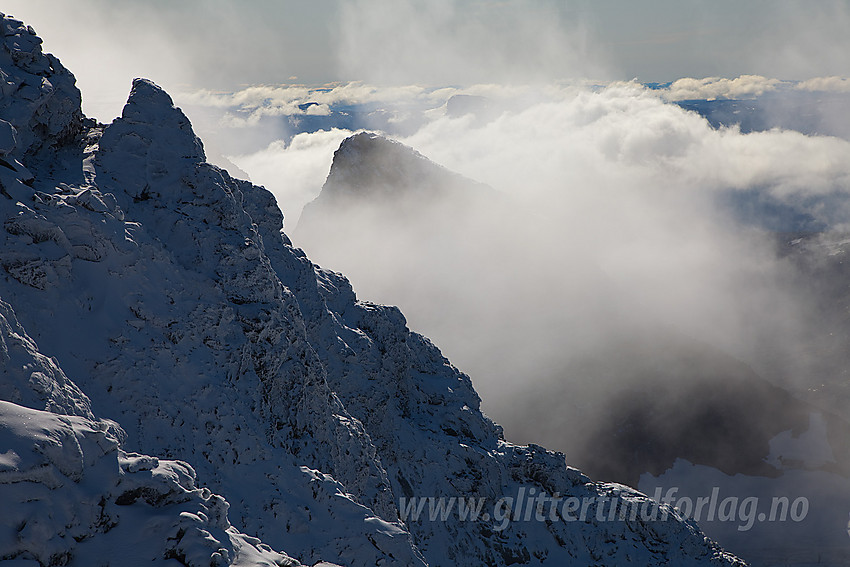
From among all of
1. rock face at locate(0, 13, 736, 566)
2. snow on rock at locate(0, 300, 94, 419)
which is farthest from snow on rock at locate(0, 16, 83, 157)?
snow on rock at locate(0, 300, 94, 419)

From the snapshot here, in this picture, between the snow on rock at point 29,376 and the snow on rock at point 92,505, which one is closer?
the snow on rock at point 92,505

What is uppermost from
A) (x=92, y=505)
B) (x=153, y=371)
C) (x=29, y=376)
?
(x=153, y=371)

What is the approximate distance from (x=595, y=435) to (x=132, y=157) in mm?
188833

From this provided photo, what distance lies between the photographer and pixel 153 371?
1079 inches

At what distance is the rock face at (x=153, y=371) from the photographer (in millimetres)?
17219

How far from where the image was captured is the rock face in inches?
678

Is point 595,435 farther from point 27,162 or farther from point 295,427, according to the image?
point 27,162

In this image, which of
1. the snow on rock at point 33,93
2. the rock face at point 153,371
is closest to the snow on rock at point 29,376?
the rock face at point 153,371

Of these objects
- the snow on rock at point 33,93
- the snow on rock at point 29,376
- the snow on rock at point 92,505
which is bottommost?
the snow on rock at point 92,505

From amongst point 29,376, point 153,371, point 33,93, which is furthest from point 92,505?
point 33,93

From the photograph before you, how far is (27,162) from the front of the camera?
28828mm

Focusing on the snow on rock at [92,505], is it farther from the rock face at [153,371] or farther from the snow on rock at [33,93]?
the snow on rock at [33,93]

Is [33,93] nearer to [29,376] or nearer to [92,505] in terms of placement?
[29,376]

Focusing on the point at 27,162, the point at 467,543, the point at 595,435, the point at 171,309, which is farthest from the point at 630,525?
the point at 595,435
